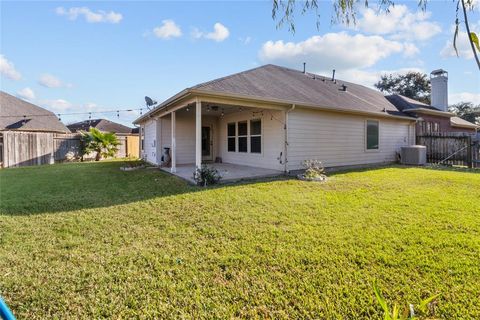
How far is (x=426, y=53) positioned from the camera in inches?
122

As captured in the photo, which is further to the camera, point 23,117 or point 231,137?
point 23,117

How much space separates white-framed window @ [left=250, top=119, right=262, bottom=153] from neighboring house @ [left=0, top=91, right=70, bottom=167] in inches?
483

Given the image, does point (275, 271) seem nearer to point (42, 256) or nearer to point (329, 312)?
point (329, 312)

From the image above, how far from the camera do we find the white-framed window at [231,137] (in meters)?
12.1

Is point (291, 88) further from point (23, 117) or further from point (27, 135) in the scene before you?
point (23, 117)

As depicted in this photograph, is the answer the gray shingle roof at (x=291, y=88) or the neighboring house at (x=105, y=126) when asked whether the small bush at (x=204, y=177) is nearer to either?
the gray shingle roof at (x=291, y=88)

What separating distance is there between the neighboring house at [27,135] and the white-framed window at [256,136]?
12.3m

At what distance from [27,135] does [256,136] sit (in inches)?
494

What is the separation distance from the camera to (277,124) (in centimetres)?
936

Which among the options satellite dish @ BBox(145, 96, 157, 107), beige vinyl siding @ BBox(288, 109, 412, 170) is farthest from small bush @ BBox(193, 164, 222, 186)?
satellite dish @ BBox(145, 96, 157, 107)

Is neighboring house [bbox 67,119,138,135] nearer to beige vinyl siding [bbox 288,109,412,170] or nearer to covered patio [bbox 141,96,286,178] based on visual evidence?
covered patio [bbox 141,96,286,178]

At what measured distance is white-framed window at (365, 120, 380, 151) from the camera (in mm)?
11680

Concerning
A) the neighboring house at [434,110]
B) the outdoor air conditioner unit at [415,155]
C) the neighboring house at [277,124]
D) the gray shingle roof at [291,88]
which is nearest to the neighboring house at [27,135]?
the neighboring house at [277,124]

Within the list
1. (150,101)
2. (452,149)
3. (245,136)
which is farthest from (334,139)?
(150,101)
